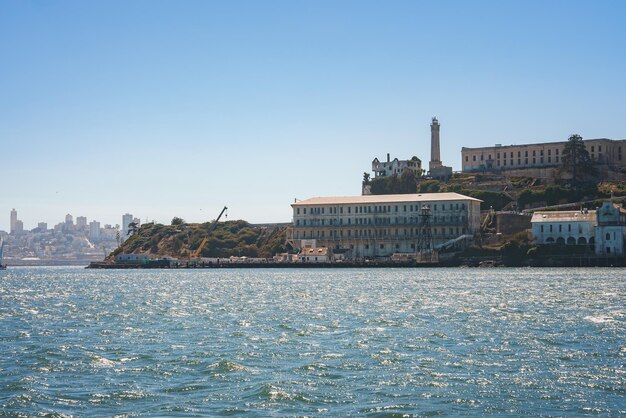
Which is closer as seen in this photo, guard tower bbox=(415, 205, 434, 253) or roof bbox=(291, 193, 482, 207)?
guard tower bbox=(415, 205, 434, 253)

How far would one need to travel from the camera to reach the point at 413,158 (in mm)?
181750

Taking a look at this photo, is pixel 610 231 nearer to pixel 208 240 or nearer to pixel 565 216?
pixel 565 216

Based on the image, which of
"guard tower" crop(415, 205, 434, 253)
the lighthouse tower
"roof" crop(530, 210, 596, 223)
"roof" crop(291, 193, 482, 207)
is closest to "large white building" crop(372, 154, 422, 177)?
the lighthouse tower

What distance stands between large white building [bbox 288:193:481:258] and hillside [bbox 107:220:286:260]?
351 inches

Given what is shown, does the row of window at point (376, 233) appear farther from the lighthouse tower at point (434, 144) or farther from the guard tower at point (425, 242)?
the lighthouse tower at point (434, 144)

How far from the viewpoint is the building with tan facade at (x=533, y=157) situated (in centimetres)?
16212

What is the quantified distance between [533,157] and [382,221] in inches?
1494

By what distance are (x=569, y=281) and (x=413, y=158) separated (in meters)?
98.9

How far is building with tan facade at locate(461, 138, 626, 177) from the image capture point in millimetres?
162125

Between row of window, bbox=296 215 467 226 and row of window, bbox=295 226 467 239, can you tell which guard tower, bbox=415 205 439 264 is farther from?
row of window, bbox=296 215 467 226

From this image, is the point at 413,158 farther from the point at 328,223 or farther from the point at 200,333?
the point at 200,333

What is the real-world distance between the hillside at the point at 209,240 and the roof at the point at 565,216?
156 feet

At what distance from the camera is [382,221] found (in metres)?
150

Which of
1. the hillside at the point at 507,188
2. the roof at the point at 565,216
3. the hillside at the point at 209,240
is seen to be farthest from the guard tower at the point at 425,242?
the hillside at the point at 209,240
